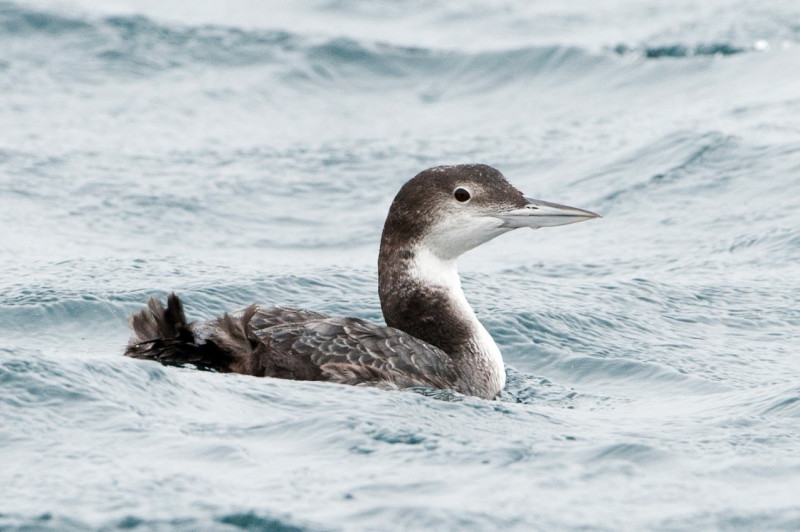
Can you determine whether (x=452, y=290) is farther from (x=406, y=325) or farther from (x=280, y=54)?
(x=280, y=54)

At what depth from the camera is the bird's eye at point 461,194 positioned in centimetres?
778

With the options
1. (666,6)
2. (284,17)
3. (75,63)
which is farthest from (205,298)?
(666,6)

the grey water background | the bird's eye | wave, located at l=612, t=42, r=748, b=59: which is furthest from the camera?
wave, located at l=612, t=42, r=748, b=59

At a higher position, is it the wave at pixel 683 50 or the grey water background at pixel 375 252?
the wave at pixel 683 50

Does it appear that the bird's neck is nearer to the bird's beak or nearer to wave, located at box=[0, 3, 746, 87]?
the bird's beak

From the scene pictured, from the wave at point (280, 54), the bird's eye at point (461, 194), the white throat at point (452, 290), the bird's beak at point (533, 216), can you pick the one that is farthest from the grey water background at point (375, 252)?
the bird's eye at point (461, 194)

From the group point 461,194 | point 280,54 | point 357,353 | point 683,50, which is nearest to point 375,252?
point 461,194

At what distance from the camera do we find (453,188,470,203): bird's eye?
778 centimetres

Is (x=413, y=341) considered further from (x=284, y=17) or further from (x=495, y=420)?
(x=284, y=17)

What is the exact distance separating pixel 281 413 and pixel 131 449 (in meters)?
0.79

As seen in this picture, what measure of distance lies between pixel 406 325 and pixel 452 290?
1.04ft

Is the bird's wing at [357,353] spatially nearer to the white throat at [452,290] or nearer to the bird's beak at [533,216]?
the white throat at [452,290]

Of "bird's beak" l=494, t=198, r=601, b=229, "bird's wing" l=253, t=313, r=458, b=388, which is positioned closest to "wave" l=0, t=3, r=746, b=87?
"bird's beak" l=494, t=198, r=601, b=229

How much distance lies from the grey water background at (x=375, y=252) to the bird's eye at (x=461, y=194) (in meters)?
1.16
